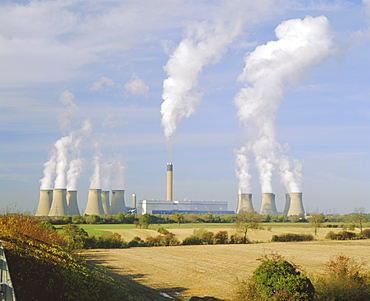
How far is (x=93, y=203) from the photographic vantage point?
7569 centimetres

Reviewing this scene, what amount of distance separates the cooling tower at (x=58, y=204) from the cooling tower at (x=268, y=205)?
124 feet

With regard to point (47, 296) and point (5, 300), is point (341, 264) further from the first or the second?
point (5, 300)

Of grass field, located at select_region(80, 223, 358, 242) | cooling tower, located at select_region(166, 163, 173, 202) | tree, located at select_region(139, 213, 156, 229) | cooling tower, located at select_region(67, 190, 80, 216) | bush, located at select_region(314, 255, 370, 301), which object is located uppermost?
cooling tower, located at select_region(166, 163, 173, 202)

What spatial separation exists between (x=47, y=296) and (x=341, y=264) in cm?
793

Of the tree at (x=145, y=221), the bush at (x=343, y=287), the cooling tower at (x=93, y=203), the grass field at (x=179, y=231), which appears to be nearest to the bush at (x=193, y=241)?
the grass field at (x=179, y=231)

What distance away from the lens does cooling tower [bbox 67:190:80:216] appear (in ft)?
236

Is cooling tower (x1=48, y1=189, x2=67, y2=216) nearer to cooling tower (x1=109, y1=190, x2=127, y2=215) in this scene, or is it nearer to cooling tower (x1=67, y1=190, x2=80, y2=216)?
cooling tower (x1=67, y1=190, x2=80, y2=216)

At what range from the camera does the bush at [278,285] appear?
32.9ft

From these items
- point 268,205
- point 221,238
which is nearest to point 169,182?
point 268,205

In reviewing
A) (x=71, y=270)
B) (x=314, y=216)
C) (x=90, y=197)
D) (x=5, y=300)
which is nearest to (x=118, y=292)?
(x=71, y=270)

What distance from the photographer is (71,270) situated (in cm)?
919

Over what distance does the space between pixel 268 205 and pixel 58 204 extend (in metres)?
39.5

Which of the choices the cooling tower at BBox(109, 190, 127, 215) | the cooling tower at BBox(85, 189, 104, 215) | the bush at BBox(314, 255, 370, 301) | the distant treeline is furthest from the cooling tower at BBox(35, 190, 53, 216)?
the bush at BBox(314, 255, 370, 301)

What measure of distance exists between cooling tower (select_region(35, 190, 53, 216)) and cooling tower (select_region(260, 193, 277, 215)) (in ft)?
130
